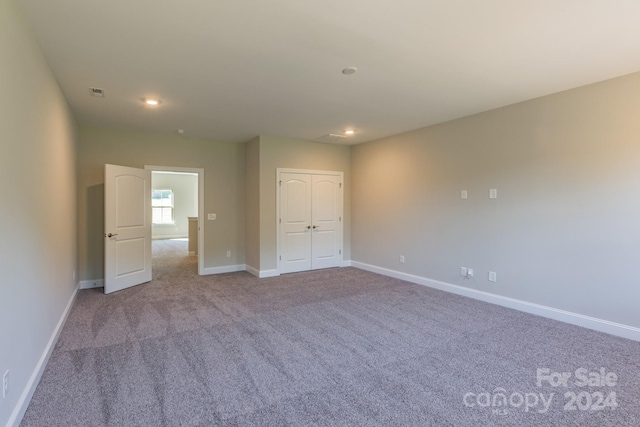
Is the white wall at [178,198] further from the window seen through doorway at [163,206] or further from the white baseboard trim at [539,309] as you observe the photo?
the white baseboard trim at [539,309]

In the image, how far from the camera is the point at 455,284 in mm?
4840

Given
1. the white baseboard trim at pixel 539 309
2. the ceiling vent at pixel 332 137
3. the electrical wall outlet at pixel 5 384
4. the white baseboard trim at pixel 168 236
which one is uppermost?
the ceiling vent at pixel 332 137

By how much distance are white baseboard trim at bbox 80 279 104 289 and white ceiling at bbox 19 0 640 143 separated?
2714mm

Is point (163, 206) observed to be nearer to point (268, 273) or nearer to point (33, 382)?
point (268, 273)

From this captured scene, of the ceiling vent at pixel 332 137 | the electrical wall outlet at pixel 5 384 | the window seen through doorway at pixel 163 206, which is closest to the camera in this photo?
the electrical wall outlet at pixel 5 384

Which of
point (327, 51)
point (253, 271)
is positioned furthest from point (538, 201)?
point (253, 271)

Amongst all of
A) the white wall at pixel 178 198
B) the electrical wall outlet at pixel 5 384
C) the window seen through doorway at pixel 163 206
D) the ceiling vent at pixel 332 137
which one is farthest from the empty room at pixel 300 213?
the window seen through doorway at pixel 163 206

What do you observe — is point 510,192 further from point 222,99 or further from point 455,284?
point 222,99

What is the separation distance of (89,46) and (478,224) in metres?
4.81

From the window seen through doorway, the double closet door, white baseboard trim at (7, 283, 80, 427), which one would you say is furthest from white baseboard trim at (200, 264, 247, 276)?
the window seen through doorway

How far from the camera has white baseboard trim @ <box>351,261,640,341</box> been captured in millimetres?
3264

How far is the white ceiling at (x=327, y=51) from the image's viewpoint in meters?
2.16

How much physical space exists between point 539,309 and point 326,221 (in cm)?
389

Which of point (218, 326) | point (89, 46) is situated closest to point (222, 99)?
point (89, 46)
